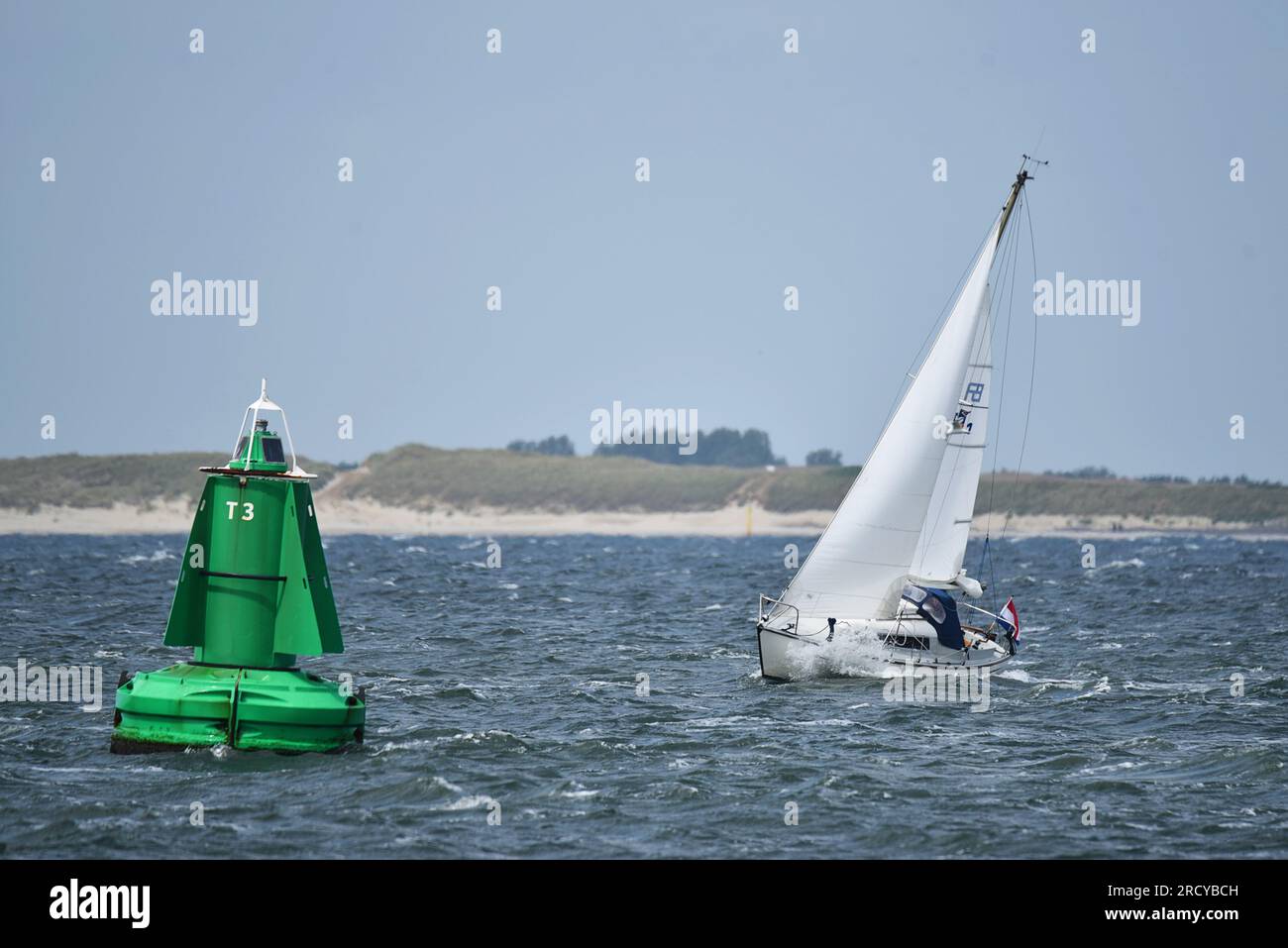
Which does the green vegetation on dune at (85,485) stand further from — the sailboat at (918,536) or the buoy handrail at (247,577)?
the buoy handrail at (247,577)

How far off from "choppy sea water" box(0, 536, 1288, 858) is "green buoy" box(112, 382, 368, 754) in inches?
29.8

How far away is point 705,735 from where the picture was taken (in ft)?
83.5

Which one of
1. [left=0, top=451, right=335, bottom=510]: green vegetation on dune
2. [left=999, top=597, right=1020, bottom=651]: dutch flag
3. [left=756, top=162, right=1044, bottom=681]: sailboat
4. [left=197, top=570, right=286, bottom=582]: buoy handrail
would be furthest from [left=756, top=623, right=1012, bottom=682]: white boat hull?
[left=0, top=451, right=335, bottom=510]: green vegetation on dune

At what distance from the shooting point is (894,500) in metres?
34.0

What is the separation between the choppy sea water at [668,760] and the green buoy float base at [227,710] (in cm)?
29

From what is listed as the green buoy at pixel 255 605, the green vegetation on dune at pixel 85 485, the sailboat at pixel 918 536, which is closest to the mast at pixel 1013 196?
the sailboat at pixel 918 536

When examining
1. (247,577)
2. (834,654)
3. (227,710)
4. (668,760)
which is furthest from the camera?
(834,654)

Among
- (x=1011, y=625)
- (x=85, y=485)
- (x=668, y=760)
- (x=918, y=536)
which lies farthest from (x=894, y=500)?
(x=85, y=485)

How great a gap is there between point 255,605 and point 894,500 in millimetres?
16715

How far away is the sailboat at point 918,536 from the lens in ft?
108

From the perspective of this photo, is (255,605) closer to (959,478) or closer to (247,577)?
(247,577)

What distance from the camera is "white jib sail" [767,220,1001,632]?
33656 mm
